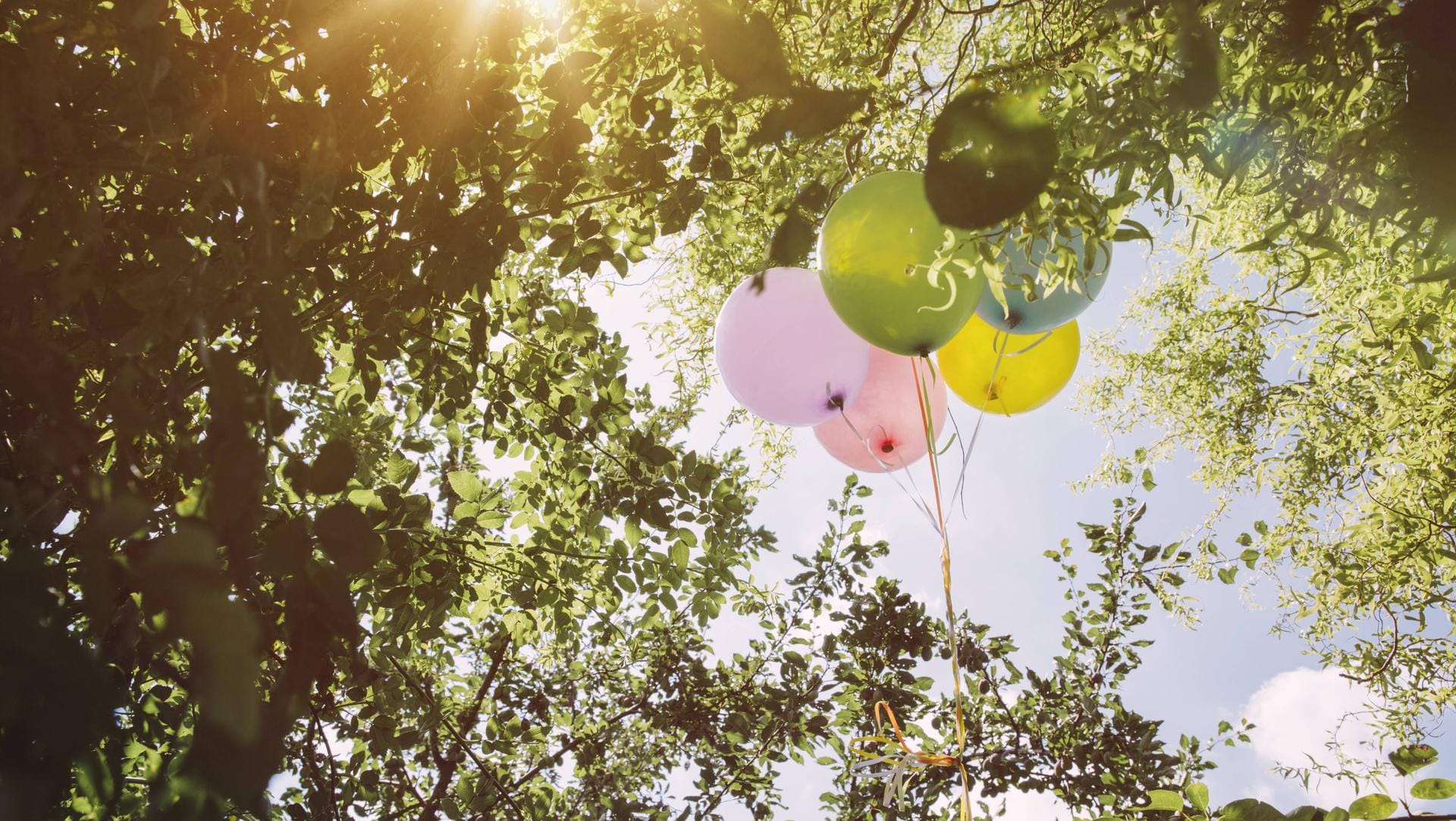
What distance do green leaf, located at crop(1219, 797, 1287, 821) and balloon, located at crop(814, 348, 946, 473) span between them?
1.38m

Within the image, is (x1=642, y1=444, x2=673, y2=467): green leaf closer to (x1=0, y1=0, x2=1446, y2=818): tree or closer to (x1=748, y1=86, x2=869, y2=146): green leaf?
(x1=0, y1=0, x2=1446, y2=818): tree

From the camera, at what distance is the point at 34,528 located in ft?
2.68

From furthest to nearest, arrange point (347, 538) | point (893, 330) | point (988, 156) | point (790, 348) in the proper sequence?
point (790, 348)
point (893, 330)
point (988, 156)
point (347, 538)

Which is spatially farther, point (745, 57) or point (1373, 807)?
point (745, 57)

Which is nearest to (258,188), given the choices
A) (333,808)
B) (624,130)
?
(624,130)

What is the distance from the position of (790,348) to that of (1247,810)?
1.47 meters

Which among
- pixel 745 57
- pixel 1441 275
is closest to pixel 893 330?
pixel 745 57

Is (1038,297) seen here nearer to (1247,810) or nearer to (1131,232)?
(1131,232)

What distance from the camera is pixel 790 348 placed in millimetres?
2090

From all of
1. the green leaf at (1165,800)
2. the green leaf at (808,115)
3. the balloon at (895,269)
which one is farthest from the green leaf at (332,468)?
the balloon at (895,269)

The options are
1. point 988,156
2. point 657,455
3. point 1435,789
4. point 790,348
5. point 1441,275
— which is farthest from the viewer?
point 657,455

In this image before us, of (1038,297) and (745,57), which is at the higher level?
(745,57)

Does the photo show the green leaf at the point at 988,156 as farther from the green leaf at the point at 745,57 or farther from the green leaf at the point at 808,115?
the green leaf at the point at 745,57

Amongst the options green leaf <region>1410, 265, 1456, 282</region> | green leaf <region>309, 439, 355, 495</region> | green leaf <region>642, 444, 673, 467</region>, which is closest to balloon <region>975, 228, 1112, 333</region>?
green leaf <region>1410, 265, 1456, 282</region>
